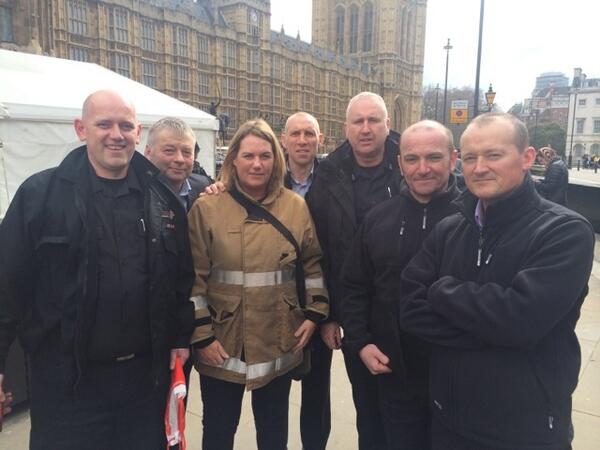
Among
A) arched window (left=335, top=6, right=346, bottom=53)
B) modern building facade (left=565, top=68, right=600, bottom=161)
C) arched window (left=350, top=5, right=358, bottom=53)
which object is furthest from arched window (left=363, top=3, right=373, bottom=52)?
modern building facade (left=565, top=68, right=600, bottom=161)

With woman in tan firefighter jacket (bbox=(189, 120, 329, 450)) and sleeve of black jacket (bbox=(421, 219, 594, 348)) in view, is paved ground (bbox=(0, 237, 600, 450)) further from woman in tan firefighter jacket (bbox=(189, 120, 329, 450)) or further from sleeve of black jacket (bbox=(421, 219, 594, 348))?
sleeve of black jacket (bbox=(421, 219, 594, 348))

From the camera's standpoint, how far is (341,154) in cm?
257

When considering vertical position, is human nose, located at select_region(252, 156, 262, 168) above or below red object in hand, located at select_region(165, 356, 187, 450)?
above

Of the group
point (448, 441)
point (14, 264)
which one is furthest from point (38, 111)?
point (448, 441)

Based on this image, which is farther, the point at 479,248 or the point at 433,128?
the point at 433,128

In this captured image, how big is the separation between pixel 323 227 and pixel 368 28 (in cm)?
8502

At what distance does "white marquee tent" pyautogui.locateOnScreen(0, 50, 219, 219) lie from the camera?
5.15 m

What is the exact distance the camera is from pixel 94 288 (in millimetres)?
→ 1768

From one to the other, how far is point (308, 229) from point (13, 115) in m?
4.49

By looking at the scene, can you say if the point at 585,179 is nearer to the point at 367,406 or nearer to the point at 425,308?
the point at 367,406

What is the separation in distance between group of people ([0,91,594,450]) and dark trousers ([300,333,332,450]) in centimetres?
24

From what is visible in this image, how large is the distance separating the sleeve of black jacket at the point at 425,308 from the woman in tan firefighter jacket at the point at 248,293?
619 millimetres

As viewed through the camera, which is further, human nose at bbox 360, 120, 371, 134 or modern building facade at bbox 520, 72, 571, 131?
modern building facade at bbox 520, 72, 571, 131

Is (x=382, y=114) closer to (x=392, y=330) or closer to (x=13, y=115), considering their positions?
(x=392, y=330)
